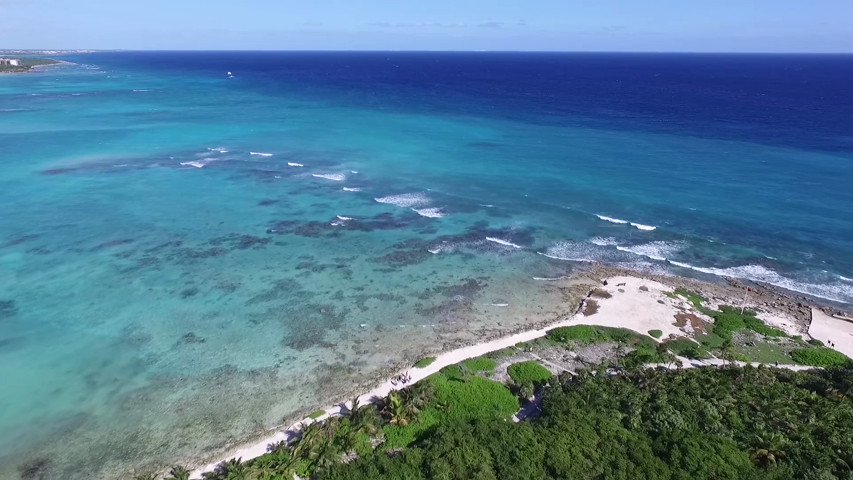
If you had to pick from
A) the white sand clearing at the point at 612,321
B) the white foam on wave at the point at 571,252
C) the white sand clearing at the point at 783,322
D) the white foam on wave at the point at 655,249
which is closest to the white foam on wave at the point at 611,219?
the white foam on wave at the point at 655,249

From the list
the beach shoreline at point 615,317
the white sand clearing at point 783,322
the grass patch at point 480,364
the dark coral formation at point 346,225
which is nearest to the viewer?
the beach shoreline at point 615,317

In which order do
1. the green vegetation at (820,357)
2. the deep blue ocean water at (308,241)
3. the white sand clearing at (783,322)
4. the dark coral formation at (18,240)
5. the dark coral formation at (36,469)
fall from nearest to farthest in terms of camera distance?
1. the dark coral formation at (36,469)
2. the deep blue ocean water at (308,241)
3. the green vegetation at (820,357)
4. the white sand clearing at (783,322)
5. the dark coral formation at (18,240)

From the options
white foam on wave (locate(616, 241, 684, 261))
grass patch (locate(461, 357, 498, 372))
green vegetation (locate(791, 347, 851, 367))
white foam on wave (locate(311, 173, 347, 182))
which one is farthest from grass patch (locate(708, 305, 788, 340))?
white foam on wave (locate(311, 173, 347, 182))

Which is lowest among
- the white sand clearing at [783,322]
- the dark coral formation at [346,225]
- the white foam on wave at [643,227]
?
the white sand clearing at [783,322]

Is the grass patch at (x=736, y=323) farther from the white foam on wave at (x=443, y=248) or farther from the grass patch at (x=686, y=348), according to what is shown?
the white foam on wave at (x=443, y=248)

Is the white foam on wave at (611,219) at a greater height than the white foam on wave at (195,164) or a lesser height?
lesser

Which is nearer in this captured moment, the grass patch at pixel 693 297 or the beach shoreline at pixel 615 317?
the beach shoreline at pixel 615 317

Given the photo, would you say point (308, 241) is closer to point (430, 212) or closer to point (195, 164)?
point (430, 212)
